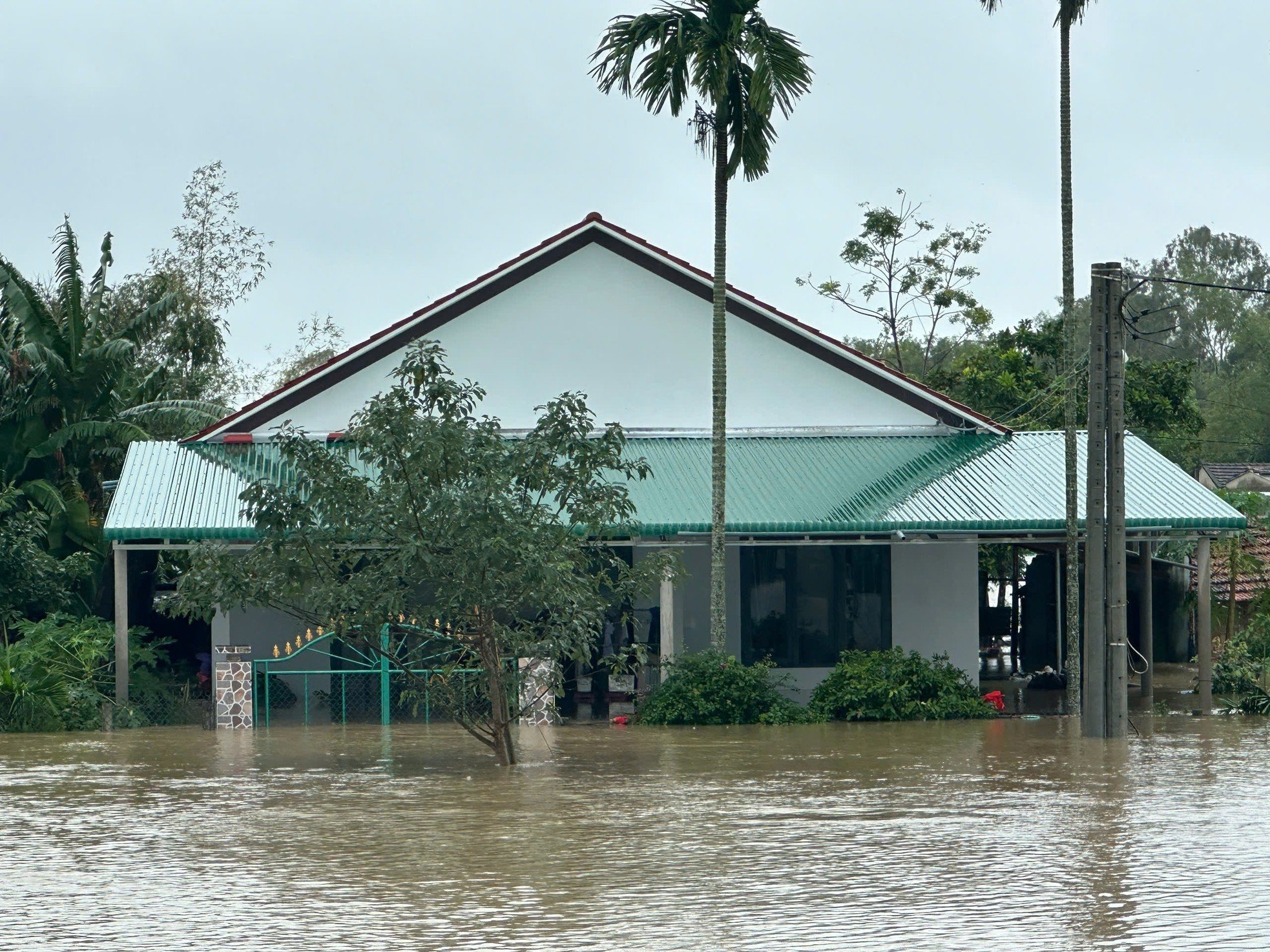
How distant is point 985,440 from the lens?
87.9ft

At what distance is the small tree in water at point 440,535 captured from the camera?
54.5 ft

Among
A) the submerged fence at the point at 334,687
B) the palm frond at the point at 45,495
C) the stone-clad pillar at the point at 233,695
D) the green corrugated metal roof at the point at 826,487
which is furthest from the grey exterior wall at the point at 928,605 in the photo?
the palm frond at the point at 45,495

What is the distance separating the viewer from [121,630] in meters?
21.8

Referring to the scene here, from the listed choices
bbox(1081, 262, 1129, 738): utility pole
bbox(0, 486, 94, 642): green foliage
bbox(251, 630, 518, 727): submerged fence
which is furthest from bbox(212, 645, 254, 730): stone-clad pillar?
bbox(1081, 262, 1129, 738): utility pole

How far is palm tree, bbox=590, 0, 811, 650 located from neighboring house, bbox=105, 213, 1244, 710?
83cm

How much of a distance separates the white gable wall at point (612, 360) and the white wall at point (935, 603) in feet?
10.7

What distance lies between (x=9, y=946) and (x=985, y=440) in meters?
20.4

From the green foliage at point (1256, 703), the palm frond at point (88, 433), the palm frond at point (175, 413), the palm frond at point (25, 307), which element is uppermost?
the palm frond at point (25, 307)

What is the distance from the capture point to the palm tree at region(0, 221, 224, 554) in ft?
89.4

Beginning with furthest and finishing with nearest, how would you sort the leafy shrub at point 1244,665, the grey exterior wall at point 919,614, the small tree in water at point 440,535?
1. the grey exterior wall at point 919,614
2. the leafy shrub at point 1244,665
3. the small tree in water at point 440,535

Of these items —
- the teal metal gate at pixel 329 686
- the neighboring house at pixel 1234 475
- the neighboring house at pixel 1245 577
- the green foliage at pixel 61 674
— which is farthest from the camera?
the neighboring house at pixel 1234 475

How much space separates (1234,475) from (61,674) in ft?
126

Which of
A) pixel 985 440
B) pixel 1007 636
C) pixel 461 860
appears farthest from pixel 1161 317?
pixel 461 860

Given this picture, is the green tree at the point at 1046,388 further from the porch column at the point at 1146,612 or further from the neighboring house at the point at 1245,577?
the porch column at the point at 1146,612
